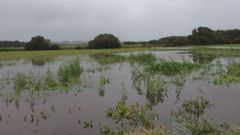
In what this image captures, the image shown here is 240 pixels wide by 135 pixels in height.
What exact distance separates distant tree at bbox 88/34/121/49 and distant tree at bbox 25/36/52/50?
10241 millimetres

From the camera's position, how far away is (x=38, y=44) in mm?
65188

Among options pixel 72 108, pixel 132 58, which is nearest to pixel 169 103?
pixel 72 108

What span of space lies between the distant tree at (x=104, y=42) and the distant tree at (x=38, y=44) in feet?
33.6

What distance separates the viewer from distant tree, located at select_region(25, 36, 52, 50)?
6462 cm

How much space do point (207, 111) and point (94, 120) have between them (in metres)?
3.78

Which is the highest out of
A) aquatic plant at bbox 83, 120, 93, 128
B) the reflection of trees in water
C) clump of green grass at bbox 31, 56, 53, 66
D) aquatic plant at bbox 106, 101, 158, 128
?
the reflection of trees in water

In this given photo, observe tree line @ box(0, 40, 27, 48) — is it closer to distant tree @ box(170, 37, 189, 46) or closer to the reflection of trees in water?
distant tree @ box(170, 37, 189, 46)

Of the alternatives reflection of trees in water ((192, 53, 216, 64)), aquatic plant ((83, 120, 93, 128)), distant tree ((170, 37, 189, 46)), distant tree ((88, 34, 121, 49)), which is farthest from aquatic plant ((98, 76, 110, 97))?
distant tree ((170, 37, 189, 46))

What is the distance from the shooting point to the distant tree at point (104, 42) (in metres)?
71.1

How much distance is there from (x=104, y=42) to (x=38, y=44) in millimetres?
14438

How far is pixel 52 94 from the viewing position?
49.6 ft

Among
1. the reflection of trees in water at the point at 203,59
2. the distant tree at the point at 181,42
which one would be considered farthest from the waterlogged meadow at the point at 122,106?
the distant tree at the point at 181,42

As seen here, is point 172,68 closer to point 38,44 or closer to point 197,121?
point 197,121

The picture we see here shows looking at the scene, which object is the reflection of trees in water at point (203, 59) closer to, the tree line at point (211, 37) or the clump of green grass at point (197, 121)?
the clump of green grass at point (197, 121)
